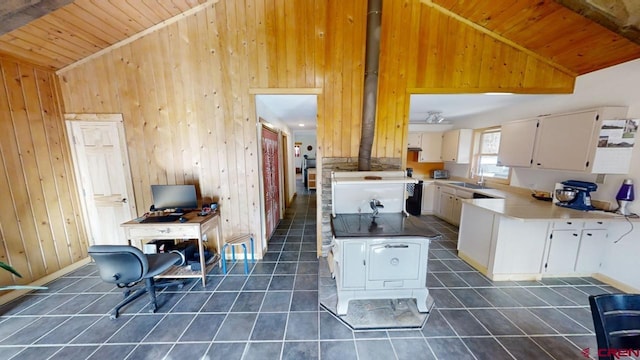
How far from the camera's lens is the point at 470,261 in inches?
115

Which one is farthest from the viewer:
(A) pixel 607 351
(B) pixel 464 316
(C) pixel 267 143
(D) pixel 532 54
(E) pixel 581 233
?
(C) pixel 267 143

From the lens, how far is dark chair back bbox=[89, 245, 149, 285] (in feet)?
5.97

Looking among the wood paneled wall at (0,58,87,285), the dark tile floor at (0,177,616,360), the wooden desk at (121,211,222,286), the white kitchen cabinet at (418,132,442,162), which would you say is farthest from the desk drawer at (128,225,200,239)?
the white kitchen cabinet at (418,132,442,162)

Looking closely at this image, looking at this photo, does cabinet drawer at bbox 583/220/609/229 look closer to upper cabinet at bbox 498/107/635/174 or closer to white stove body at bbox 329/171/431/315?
upper cabinet at bbox 498/107/635/174

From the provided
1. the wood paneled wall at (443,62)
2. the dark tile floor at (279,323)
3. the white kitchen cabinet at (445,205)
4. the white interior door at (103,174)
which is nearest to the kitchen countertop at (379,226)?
the dark tile floor at (279,323)

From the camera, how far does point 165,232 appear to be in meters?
2.40

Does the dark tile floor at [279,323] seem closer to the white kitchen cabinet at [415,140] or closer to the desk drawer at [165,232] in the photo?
the desk drawer at [165,232]

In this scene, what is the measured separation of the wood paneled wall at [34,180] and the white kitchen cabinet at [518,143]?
656 cm

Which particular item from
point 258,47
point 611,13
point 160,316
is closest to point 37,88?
point 258,47

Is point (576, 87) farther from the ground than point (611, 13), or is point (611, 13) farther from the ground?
point (611, 13)

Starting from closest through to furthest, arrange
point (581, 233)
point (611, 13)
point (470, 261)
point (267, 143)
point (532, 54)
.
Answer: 1. point (611, 13)
2. point (581, 233)
3. point (532, 54)
4. point (470, 261)
5. point (267, 143)

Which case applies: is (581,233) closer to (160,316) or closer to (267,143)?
(267,143)

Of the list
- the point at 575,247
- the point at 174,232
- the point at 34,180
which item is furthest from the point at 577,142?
the point at 34,180

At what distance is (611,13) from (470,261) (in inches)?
111
